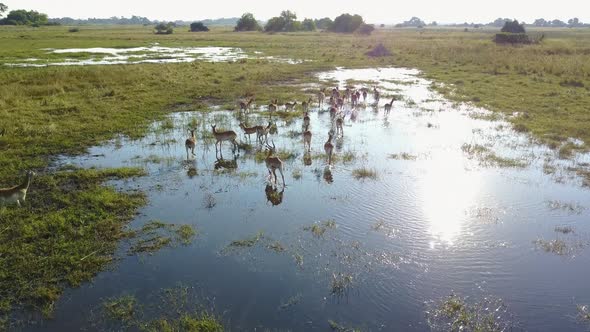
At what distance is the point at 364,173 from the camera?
14.8 metres

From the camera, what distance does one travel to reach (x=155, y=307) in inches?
318

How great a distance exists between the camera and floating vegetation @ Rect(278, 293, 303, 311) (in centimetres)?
821

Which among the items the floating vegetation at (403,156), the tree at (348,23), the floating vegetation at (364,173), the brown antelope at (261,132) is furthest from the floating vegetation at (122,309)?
the tree at (348,23)

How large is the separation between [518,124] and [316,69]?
80.2ft

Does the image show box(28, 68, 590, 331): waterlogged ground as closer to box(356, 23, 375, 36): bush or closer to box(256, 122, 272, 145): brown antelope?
box(256, 122, 272, 145): brown antelope

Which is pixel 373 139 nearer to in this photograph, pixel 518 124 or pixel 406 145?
pixel 406 145

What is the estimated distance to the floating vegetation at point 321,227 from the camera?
10.9m

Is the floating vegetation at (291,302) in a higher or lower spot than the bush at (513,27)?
lower

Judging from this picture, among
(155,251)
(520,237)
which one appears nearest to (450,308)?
(520,237)

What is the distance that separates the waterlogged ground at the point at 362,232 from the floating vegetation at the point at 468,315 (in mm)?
88

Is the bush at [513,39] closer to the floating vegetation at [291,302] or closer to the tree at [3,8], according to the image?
the floating vegetation at [291,302]

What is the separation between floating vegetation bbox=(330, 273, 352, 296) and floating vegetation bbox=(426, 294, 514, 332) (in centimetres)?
162

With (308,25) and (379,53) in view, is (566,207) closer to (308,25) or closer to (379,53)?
(379,53)

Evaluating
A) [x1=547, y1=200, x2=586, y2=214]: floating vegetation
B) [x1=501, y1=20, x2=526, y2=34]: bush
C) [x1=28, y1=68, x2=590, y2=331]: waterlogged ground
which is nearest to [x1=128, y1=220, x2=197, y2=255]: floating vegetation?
[x1=28, y1=68, x2=590, y2=331]: waterlogged ground
